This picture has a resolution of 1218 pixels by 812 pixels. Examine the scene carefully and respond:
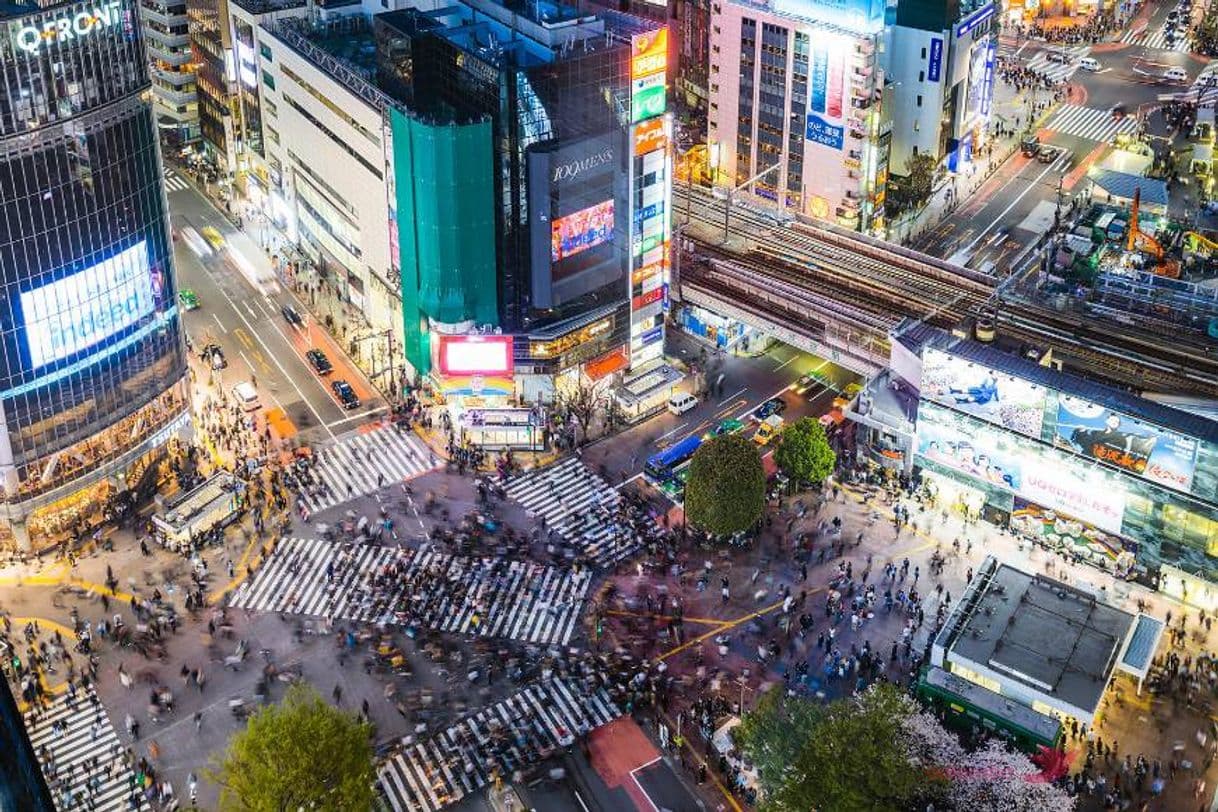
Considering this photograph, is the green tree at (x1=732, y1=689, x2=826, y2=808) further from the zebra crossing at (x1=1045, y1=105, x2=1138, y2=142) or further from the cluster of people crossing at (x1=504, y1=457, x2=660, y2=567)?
the zebra crossing at (x1=1045, y1=105, x2=1138, y2=142)

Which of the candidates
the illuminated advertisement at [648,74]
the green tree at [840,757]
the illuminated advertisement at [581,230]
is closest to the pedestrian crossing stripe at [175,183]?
the illuminated advertisement at [581,230]

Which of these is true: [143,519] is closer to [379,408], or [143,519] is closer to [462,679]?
[379,408]

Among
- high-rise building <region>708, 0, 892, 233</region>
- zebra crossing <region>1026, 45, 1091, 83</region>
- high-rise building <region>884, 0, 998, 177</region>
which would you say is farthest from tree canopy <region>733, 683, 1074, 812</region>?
zebra crossing <region>1026, 45, 1091, 83</region>

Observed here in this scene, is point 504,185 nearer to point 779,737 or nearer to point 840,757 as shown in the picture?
point 779,737

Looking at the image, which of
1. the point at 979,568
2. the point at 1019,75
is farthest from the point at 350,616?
the point at 1019,75

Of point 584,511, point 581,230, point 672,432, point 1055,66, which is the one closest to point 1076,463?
point 672,432

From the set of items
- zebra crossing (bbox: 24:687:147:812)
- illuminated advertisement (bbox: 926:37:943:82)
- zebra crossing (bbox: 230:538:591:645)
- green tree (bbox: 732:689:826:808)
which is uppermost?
illuminated advertisement (bbox: 926:37:943:82)
